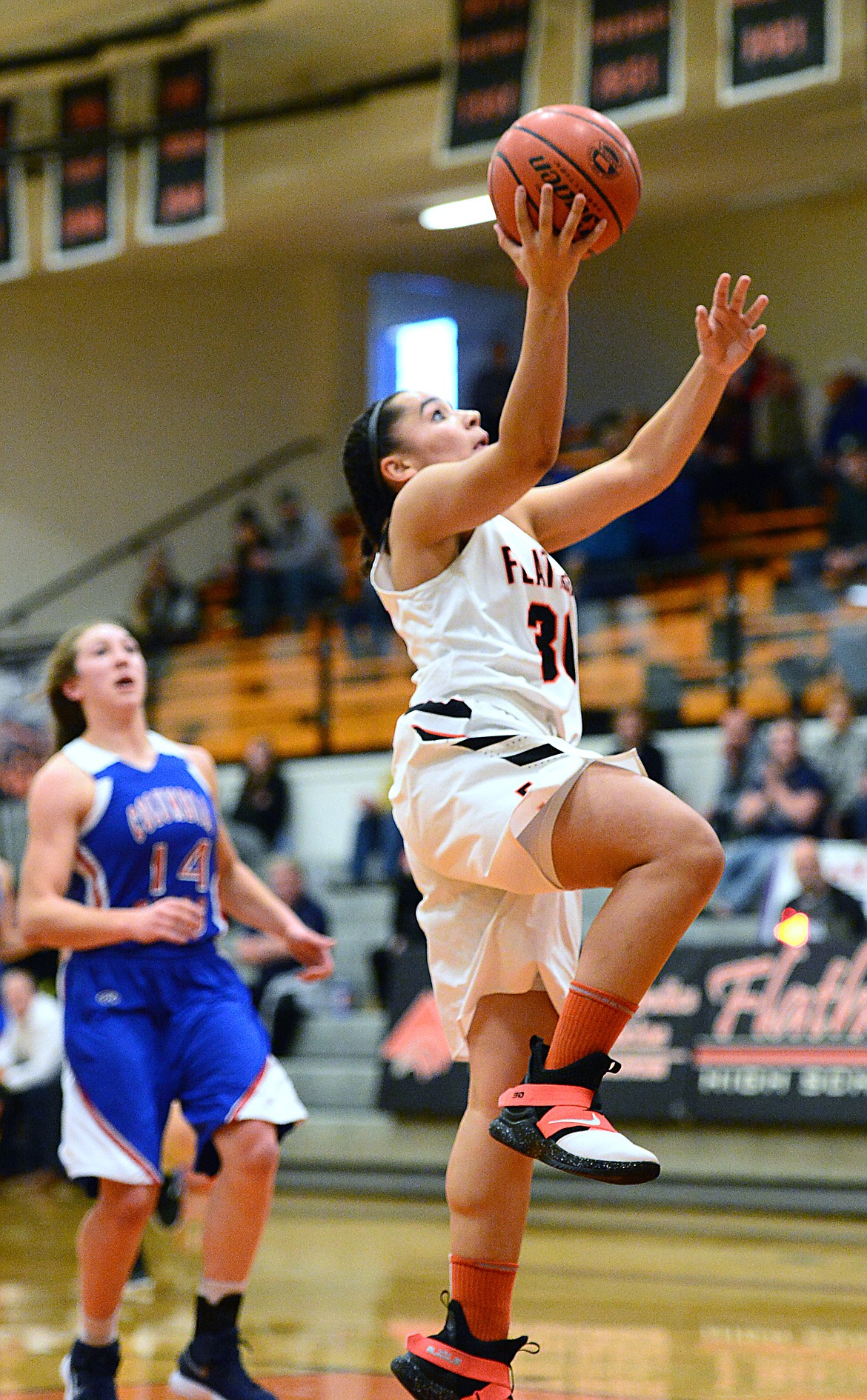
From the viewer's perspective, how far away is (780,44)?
9602 mm

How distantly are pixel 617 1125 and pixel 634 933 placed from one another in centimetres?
609

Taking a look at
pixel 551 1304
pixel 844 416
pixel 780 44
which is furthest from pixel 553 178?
pixel 844 416

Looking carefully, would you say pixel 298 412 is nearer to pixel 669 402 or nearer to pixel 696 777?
pixel 696 777

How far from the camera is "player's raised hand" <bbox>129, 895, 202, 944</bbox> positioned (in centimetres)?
420

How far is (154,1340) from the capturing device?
5473 mm

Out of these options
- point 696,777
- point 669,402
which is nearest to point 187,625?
point 696,777

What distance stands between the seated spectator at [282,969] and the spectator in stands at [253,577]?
4.12 meters

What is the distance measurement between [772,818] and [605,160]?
274 inches

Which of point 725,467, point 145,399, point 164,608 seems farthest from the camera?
point 145,399

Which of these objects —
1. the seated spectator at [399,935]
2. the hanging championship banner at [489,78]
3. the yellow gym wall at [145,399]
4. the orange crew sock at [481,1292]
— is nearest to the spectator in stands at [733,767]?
the seated spectator at [399,935]

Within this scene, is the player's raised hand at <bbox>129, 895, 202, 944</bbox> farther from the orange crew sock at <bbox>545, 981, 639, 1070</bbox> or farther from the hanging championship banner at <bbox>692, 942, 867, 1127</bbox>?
the hanging championship banner at <bbox>692, 942, 867, 1127</bbox>

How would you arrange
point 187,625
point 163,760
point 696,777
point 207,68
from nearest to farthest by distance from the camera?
point 163,760 → point 696,777 → point 207,68 → point 187,625

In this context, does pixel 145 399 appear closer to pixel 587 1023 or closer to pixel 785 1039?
pixel 785 1039

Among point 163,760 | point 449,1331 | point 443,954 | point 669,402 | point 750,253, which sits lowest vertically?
point 449,1331
